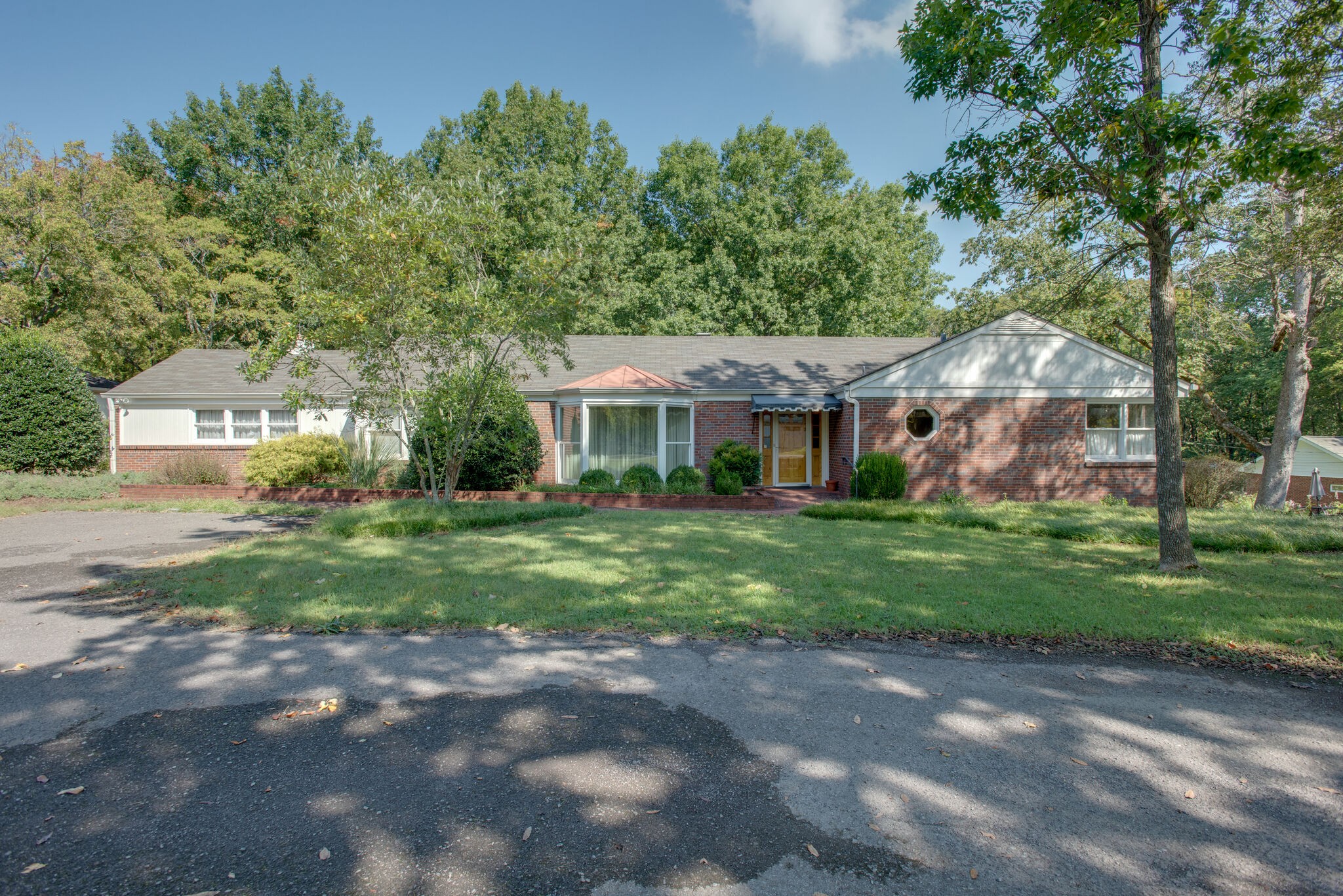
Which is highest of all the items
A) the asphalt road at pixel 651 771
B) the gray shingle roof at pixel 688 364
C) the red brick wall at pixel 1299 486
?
the gray shingle roof at pixel 688 364

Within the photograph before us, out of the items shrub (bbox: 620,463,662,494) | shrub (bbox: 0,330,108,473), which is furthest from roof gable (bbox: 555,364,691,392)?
shrub (bbox: 0,330,108,473)

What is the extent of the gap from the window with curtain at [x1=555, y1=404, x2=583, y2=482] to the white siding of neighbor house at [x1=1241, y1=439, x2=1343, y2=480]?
29933 millimetres

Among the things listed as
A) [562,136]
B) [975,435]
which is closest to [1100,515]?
[975,435]

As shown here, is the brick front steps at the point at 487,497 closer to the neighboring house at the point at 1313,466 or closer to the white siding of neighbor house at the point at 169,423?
the white siding of neighbor house at the point at 169,423

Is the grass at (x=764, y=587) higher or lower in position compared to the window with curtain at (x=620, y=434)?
lower

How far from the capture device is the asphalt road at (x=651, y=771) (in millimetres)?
2670

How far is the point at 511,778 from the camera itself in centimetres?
332

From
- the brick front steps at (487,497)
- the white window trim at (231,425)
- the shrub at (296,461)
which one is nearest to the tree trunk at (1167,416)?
the brick front steps at (487,497)

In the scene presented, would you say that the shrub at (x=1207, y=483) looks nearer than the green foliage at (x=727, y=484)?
Yes

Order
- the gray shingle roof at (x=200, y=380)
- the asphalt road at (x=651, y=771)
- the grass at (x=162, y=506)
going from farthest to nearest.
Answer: the gray shingle roof at (x=200, y=380), the grass at (x=162, y=506), the asphalt road at (x=651, y=771)

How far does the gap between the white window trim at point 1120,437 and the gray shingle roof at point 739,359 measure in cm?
486

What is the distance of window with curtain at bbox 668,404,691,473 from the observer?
59.0ft

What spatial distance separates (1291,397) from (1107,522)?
9757 millimetres

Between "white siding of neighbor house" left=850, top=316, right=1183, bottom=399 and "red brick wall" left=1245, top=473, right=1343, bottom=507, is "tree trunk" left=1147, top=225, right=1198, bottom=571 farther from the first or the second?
"red brick wall" left=1245, top=473, right=1343, bottom=507
